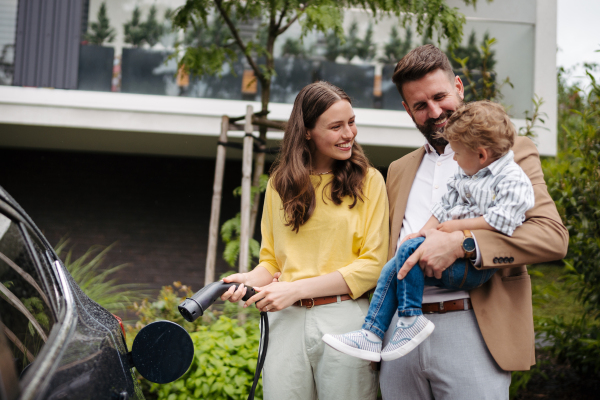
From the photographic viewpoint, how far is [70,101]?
7.45 meters

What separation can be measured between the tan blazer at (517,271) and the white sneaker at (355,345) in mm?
337

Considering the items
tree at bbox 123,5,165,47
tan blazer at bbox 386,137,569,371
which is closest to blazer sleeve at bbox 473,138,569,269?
tan blazer at bbox 386,137,569,371

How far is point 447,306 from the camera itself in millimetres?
1859

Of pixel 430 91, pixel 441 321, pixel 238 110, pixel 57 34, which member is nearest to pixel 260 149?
pixel 238 110

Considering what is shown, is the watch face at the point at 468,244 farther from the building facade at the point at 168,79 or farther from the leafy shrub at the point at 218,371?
the building facade at the point at 168,79

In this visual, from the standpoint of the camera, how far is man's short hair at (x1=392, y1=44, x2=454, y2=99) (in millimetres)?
2037

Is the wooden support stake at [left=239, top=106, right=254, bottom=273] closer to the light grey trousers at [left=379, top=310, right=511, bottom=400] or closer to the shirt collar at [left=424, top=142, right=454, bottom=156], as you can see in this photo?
the shirt collar at [left=424, top=142, right=454, bottom=156]

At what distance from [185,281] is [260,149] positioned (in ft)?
16.5

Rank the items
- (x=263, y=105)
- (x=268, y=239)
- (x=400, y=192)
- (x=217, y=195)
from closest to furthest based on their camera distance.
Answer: (x=400, y=192), (x=268, y=239), (x=217, y=195), (x=263, y=105)

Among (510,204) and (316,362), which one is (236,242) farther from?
(510,204)

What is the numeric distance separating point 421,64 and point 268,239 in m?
1.02

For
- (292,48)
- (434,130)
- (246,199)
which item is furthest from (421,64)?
(292,48)

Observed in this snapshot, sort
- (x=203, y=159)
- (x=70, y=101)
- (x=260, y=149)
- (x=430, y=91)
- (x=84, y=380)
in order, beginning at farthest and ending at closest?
(x=203, y=159) → (x=70, y=101) → (x=260, y=149) → (x=430, y=91) → (x=84, y=380)

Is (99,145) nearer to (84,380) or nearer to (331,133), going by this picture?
(331,133)
